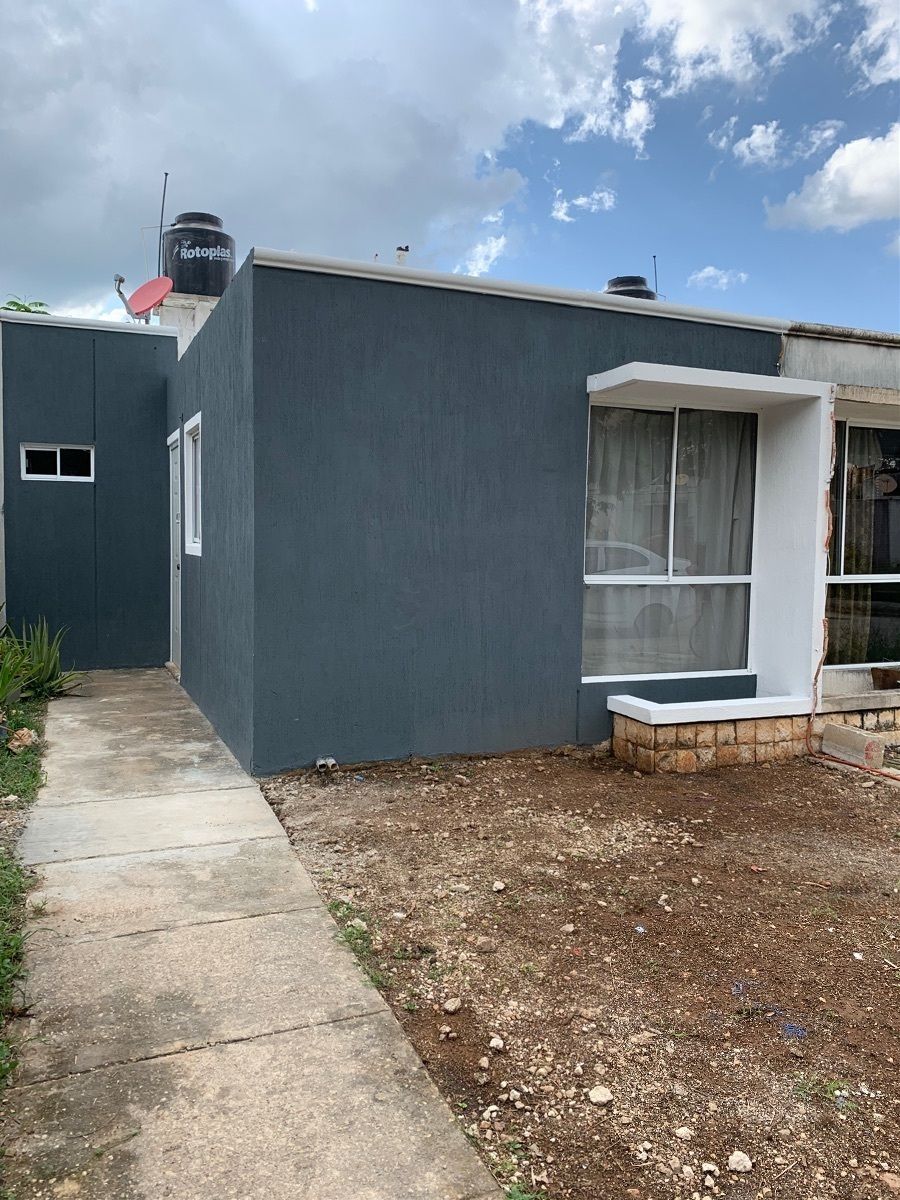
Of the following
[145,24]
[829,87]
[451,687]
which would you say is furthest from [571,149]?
[451,687]

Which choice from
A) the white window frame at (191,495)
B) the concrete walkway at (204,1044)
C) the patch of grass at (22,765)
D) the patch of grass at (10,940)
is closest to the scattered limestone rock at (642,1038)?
the concrete walkway at (204,1044)

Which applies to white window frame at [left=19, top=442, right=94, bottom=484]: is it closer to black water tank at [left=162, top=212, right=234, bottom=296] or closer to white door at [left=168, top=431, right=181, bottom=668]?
white door at [left=168, top=431, right=181, bottom=668]

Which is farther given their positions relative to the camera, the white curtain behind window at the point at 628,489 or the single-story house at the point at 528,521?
the white curtain behind window at the point at 628,489

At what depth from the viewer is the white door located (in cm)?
930

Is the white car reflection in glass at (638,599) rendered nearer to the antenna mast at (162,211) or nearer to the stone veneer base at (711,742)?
the stone veneer base at (711,742)

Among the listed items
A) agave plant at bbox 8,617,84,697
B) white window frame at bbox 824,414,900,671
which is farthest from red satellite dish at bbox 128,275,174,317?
white window frame at bbox 824,414,900,671

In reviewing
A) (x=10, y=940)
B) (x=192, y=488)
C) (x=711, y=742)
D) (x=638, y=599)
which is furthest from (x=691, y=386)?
(x=10, y=940)

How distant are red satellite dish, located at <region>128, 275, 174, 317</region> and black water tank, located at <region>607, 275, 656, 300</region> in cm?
499

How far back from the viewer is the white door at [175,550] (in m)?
9.30

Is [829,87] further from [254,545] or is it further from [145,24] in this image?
[254,545]

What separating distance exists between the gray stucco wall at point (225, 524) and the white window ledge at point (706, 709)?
102 inches

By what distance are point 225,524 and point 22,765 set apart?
2107 mm

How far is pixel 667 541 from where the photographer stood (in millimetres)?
6668

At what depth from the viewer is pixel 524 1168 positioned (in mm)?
2207
